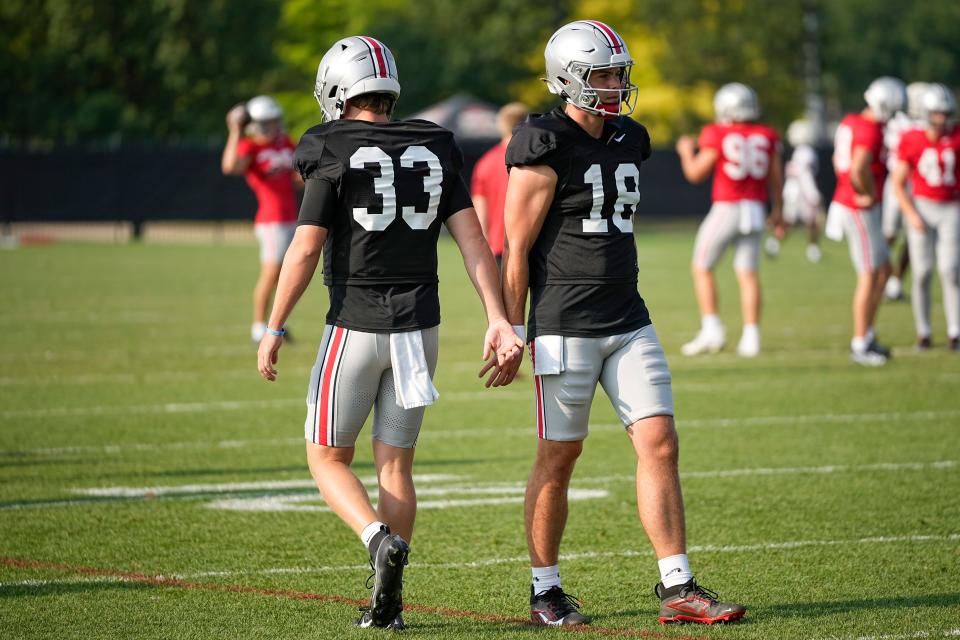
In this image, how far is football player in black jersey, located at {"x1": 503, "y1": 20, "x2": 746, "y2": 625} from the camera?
5031 millimetres

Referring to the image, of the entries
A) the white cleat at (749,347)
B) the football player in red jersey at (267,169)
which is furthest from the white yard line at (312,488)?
the football player in red jersey at (267,169)

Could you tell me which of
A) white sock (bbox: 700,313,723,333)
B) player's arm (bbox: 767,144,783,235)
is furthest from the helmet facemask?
player's arm (bbox: 767,144,783,235)

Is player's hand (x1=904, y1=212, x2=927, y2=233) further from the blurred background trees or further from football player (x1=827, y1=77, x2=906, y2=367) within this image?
the blurred background trees

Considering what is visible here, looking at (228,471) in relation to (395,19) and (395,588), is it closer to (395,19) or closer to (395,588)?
(395,588)

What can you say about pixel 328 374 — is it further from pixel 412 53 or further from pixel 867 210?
pixel 412 53

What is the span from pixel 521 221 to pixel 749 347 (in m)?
7.71

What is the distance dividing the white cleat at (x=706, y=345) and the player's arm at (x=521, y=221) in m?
7.57

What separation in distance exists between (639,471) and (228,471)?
335 cm

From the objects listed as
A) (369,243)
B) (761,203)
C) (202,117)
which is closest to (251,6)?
(202,117)

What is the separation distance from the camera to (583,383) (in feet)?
16.7

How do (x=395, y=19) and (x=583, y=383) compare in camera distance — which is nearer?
(x=583, y=383)

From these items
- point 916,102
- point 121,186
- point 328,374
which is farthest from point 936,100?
point 121,186

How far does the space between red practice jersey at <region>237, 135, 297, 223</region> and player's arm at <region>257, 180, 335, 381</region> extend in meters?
8.65

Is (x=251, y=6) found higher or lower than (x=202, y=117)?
higher
